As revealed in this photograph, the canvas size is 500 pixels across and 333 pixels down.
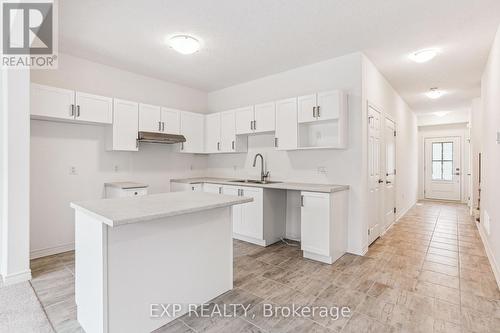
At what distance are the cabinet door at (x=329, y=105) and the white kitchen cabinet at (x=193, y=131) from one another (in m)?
2.48

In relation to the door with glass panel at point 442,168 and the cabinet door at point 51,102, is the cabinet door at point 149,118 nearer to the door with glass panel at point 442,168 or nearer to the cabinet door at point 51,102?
the cabinet door at point 51,102

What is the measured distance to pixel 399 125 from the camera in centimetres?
573

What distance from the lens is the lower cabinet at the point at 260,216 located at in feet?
12.6

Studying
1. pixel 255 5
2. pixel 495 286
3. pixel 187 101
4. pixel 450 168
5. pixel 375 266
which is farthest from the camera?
pixel 450 168

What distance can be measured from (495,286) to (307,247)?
6.36 ft

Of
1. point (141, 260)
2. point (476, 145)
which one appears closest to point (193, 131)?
point (141, 260)

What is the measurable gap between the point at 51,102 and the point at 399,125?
21.0 feet

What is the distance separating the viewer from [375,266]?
10.3ft

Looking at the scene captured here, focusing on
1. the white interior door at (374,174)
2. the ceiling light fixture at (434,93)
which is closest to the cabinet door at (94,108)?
the white interior door at (374,174)

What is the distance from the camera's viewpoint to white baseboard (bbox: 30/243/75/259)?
3.35 meters

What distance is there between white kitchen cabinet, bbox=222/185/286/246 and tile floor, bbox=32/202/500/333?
168 millimetres

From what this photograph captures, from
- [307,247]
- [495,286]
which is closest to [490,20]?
[495,286]

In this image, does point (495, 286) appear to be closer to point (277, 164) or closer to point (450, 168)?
point (277, 164)

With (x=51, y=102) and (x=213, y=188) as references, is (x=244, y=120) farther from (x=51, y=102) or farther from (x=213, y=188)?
(x=51, y=102)
